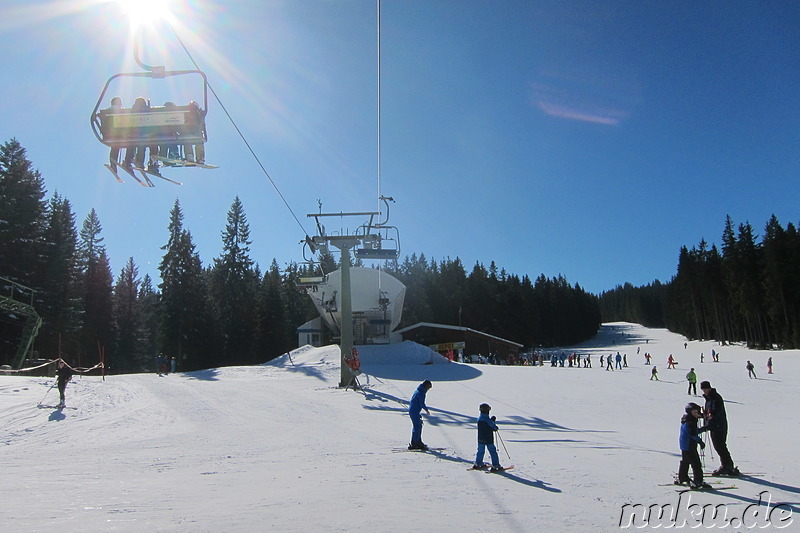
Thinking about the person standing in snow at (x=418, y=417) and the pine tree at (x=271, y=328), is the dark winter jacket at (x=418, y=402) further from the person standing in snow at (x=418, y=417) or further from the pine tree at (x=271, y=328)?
the pine tree at (x=271, y=328)

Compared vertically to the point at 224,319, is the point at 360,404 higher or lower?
lower

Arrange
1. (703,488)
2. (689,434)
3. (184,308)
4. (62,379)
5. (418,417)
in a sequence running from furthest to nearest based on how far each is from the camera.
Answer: (184,308), (62,379), (418,417), (689,434), (703,488)

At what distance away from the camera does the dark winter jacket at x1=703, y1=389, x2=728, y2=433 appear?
7.82 metres

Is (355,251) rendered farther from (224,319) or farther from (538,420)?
(224,319)

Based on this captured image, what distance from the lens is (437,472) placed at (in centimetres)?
818

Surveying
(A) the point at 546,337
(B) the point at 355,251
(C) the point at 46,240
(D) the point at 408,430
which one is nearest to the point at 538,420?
(D) the point at 408,430

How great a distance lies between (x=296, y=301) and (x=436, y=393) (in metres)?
56.5

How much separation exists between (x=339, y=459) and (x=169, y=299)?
4413 cm

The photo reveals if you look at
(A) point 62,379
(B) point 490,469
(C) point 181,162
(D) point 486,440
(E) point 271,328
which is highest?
(C) point 181,162

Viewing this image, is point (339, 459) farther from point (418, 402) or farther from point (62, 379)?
point (62, 379)

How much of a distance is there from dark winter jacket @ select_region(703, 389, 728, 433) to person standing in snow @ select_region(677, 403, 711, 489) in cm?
53

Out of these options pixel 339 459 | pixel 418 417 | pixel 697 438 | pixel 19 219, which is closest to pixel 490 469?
pixel 418 417

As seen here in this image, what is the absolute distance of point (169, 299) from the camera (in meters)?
48.3

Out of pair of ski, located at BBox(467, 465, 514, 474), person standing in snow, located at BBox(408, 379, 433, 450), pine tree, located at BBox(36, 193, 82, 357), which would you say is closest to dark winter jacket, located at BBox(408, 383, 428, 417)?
person standing in snow, located at BBox(408, 379, 433, 450)
